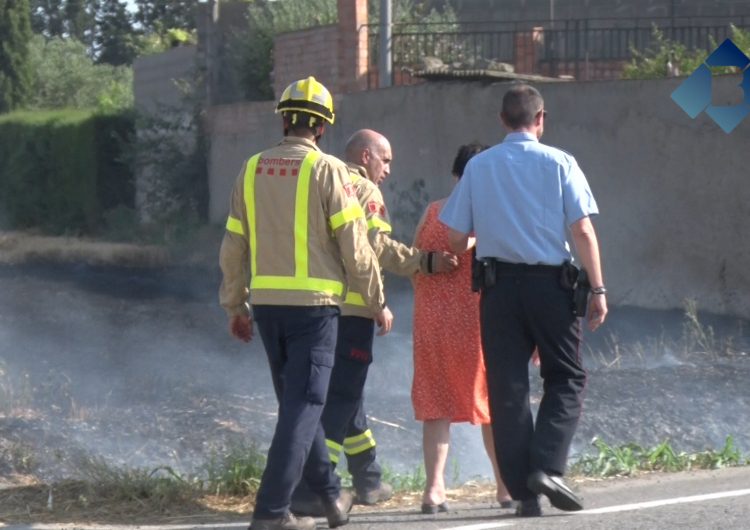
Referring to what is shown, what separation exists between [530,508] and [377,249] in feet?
4.22

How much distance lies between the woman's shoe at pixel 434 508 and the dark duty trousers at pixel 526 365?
37cm

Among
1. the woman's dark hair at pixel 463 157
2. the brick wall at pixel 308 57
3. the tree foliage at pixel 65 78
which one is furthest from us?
the tree foliage at pixel 65 78

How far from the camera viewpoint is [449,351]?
6387mm

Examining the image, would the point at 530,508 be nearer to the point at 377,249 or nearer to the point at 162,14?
the point at 377,249

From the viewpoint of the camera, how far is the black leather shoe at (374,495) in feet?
21.4

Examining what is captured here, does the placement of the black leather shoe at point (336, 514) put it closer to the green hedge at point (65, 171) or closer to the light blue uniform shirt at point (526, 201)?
the light blue uniform shirt at point (526, 201)

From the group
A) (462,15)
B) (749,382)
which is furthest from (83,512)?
(462,15)

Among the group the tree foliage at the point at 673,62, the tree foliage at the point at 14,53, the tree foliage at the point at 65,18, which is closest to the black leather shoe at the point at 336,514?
the tree foliage at the point at 673,62

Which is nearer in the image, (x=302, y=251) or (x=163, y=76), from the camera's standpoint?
(x=302, y=251)

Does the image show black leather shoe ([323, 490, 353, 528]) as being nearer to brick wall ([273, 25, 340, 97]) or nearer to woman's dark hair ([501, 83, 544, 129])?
woman's dark hair ([501, 83, 544, 129])

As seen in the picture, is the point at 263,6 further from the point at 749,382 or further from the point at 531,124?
the point at 531,124

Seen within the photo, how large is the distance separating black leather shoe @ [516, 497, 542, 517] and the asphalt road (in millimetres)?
40

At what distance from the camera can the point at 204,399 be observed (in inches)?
364

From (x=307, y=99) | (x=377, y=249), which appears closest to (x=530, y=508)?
(x=377, y=249)
